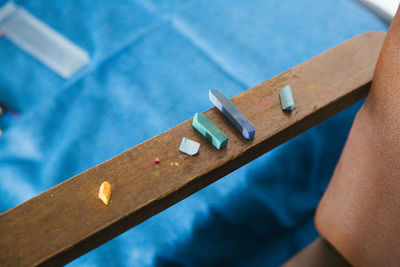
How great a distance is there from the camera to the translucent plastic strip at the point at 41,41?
0.82 meters

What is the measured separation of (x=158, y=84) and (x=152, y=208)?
446mm

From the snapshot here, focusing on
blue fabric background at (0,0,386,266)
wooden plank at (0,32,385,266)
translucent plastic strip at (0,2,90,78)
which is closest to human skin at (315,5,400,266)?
wooden plank at (0,32,385,266)

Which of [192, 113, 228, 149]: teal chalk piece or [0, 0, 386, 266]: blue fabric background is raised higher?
[0, 0, 386, 266]: blue fabric background

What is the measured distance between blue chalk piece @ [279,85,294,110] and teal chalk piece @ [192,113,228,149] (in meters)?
0.09

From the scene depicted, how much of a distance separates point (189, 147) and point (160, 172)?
0.04 m

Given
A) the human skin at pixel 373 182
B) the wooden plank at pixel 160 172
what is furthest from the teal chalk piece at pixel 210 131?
the human skin at pixel 373 182

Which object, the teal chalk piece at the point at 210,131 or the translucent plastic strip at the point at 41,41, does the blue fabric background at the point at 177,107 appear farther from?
the teal chalk piece at the point at 210,131

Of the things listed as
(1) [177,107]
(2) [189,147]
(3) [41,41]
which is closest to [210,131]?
(2) [189,147]

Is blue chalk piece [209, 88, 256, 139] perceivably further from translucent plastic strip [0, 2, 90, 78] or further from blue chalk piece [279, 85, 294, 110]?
translucent plastic strip [0, 2, 90, 78]

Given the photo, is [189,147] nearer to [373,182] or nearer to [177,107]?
[373,182]

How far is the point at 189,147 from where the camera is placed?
0.40 metres

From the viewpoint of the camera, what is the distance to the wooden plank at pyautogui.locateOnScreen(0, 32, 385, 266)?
0.35m

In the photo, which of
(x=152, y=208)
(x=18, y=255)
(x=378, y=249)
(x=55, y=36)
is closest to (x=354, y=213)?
(x=378, y=249)

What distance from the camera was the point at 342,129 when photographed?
750 millimetres
